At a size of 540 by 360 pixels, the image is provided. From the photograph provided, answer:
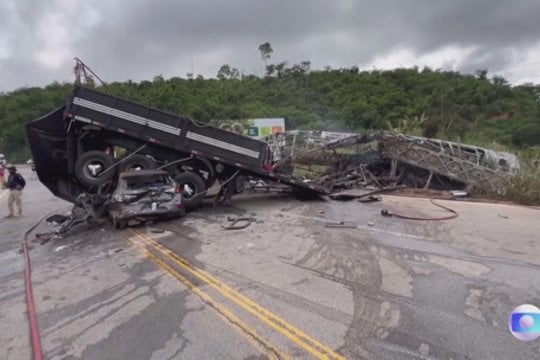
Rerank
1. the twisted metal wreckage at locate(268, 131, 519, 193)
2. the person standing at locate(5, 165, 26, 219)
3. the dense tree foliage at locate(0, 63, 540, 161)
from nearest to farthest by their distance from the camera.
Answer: the person standing at locate(5, 165, 26, 219), the twisted metal wreckage at locate(268, 131, 519, 193), the dense tree foliage at locate(0, 63, 540, 161)

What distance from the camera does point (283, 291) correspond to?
446cm

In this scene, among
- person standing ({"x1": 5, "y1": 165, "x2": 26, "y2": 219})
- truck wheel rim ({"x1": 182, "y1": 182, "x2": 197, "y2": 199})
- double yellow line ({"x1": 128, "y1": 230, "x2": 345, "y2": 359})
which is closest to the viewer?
double yellow line ({"x1": 128, "y1": 230, "x2": 345, "y2": 359})

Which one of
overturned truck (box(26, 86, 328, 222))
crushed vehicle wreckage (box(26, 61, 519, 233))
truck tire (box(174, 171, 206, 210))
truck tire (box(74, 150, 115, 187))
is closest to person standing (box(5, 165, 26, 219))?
crushed vehicle wreckage (box(26, 61, 519, 233))

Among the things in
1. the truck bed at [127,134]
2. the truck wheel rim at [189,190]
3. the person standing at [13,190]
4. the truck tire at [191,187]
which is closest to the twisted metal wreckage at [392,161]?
the truck bed at [127,134]

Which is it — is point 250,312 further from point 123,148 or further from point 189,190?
point 123,148

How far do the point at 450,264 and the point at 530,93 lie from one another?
75367 millimetres

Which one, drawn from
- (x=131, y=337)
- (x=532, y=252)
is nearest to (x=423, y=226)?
(x=532, y=252)

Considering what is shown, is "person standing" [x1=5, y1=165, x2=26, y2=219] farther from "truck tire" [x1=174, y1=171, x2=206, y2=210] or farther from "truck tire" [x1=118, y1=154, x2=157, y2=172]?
"truck tire" [x1=174, y1=171, x2=206, y2=210]

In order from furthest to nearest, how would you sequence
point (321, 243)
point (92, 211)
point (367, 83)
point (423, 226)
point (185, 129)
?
point (367, 83), point (185, 129), point (92, 211), point (423, 226), point (321, 243)

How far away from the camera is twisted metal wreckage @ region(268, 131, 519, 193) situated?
42.8 feet

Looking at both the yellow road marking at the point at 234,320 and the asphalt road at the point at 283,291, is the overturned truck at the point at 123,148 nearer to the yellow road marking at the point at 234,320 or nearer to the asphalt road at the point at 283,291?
the asphalt road at the point at 283,291

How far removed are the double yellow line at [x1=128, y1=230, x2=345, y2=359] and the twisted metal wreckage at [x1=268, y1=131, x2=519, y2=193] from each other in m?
9.47

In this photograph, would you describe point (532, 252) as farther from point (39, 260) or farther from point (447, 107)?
point (447, 107)

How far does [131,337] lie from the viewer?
3527 mm
